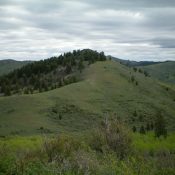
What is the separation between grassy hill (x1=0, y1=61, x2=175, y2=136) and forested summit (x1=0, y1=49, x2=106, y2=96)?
18.4ft

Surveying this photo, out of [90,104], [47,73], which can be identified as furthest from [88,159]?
[47,73]

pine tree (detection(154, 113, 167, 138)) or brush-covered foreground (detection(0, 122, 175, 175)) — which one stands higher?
brush-covered foreground (detection(0, 122, 175, 175))

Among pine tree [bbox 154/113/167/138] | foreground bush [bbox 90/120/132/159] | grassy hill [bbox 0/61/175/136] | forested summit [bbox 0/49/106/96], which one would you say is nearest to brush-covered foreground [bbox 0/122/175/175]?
foreground bush [bbox 90/120/132/159]

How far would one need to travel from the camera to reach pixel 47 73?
12562 centimetres

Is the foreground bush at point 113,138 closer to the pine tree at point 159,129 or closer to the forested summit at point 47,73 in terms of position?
the pine tree at point 159,129

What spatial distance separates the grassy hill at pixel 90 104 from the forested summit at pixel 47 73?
561 centimetres

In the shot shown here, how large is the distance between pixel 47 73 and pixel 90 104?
48.7 metres

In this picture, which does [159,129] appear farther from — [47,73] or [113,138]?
[47,73]

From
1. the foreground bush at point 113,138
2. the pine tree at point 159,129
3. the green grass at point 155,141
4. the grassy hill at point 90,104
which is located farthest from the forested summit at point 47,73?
the foreground bush at point 113,138

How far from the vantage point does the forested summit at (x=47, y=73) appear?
112m

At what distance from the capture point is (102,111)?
76938mm

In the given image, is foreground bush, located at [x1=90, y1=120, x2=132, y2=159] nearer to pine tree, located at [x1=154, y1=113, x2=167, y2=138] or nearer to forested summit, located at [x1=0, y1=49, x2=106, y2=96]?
pine tree, located at [x1=154, y1=113, x2=167, y2=138]

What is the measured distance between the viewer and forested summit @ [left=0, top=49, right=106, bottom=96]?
368ft

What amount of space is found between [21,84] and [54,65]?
10311 mm
